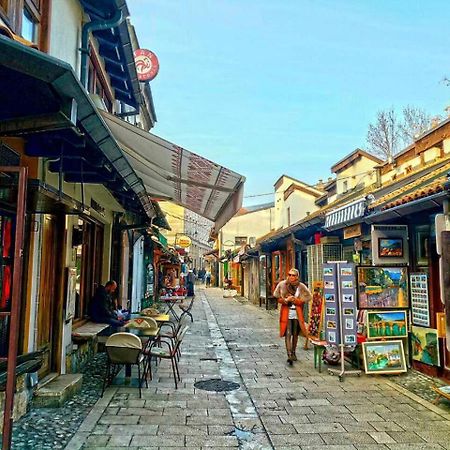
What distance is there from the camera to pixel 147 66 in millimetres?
15367

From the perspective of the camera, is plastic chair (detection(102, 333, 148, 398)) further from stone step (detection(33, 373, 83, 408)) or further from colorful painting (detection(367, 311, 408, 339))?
colorful painting (detection(367, 311, 408, 339))

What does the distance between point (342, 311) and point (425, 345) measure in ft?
4.87

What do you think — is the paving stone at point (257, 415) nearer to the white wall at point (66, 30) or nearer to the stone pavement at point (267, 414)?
the stone pavement at point (267, 414)

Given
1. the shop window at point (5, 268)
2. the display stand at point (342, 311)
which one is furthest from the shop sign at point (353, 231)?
the shop window at point (5, 268)

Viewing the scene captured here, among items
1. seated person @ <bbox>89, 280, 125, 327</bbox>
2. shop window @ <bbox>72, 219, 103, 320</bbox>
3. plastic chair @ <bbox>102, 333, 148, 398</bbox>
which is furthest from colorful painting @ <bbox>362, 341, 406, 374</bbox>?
shop window @ <bbox>72, 219, 103, 320</bbox>

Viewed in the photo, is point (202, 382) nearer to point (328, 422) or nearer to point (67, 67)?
point (328, 422)

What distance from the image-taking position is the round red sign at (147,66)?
15.2 m

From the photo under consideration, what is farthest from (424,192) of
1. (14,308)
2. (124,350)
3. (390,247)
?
(14,308)

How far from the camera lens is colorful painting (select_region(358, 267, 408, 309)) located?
27.3 feet

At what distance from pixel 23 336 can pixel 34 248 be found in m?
1.08

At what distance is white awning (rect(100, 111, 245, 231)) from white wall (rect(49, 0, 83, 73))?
145 centimetres

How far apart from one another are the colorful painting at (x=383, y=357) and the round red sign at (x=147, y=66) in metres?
11.2

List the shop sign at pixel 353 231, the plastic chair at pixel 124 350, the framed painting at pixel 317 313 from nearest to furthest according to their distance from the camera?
the plastic chair at pixel 124 350
the shop sign at pixel 353 231
the framed painting at pixel 317 313

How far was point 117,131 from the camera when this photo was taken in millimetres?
6250
